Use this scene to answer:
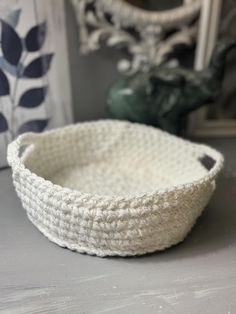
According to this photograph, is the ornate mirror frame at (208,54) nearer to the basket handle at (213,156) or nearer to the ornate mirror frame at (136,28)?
the ornate mirror frame at (136,28)

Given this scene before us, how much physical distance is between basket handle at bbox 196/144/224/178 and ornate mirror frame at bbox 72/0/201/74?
213 millimetres

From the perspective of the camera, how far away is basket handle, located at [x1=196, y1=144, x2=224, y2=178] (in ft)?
1.65

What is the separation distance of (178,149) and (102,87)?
0.22 metres

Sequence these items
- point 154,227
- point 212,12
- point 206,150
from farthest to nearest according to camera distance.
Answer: point 212,12 < point 206,150 < point 154,227

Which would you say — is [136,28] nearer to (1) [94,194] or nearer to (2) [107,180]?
(2) [107,180]

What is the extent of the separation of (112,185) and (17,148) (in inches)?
6.0

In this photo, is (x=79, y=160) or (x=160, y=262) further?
(x=79, y=160)

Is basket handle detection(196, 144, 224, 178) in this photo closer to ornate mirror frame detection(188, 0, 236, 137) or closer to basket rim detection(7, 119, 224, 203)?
basket rim detection(7, 119, 224, 203)

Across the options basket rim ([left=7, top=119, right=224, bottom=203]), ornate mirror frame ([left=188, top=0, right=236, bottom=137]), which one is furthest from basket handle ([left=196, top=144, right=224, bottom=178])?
ornate mirror frame ([left=188, top=0, right=236, bottom=137])

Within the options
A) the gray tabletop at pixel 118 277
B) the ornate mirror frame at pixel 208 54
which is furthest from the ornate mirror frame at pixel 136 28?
the gray tabletop at pixel 118 277

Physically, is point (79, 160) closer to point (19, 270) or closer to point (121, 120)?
point (121, 120)

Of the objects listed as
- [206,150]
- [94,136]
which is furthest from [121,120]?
[206,150]

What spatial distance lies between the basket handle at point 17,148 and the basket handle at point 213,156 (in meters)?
0.22

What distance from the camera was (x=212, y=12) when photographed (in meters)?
0.69
